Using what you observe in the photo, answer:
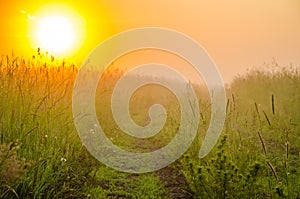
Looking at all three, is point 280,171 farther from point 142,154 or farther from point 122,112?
point 122,112

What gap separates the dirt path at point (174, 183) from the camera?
3.50 meters

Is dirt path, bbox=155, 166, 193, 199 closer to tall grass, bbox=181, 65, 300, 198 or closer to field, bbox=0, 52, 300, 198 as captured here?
field, bbox=0, 52, 300, 198

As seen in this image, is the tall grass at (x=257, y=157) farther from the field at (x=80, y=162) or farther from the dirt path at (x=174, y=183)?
the dirt path at (x=174, y=183)

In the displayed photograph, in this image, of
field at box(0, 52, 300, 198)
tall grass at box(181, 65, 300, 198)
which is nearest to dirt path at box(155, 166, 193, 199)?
A: field at box(0, 52, 300, 198)

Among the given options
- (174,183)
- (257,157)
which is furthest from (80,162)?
(257,157)

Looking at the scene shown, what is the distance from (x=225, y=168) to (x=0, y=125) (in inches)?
78.0

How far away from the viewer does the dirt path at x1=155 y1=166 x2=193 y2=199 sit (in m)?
3.50

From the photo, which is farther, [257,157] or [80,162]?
[80,162]

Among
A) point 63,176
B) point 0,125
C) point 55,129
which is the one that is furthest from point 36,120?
point 63,176

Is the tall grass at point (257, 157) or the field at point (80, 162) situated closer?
the field at point (80, 162)

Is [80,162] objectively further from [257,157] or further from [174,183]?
[257,157]

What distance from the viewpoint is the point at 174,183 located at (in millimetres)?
3873

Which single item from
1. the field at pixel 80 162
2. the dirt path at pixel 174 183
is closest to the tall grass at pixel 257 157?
the field at pixel 80 162

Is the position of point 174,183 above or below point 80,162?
below
